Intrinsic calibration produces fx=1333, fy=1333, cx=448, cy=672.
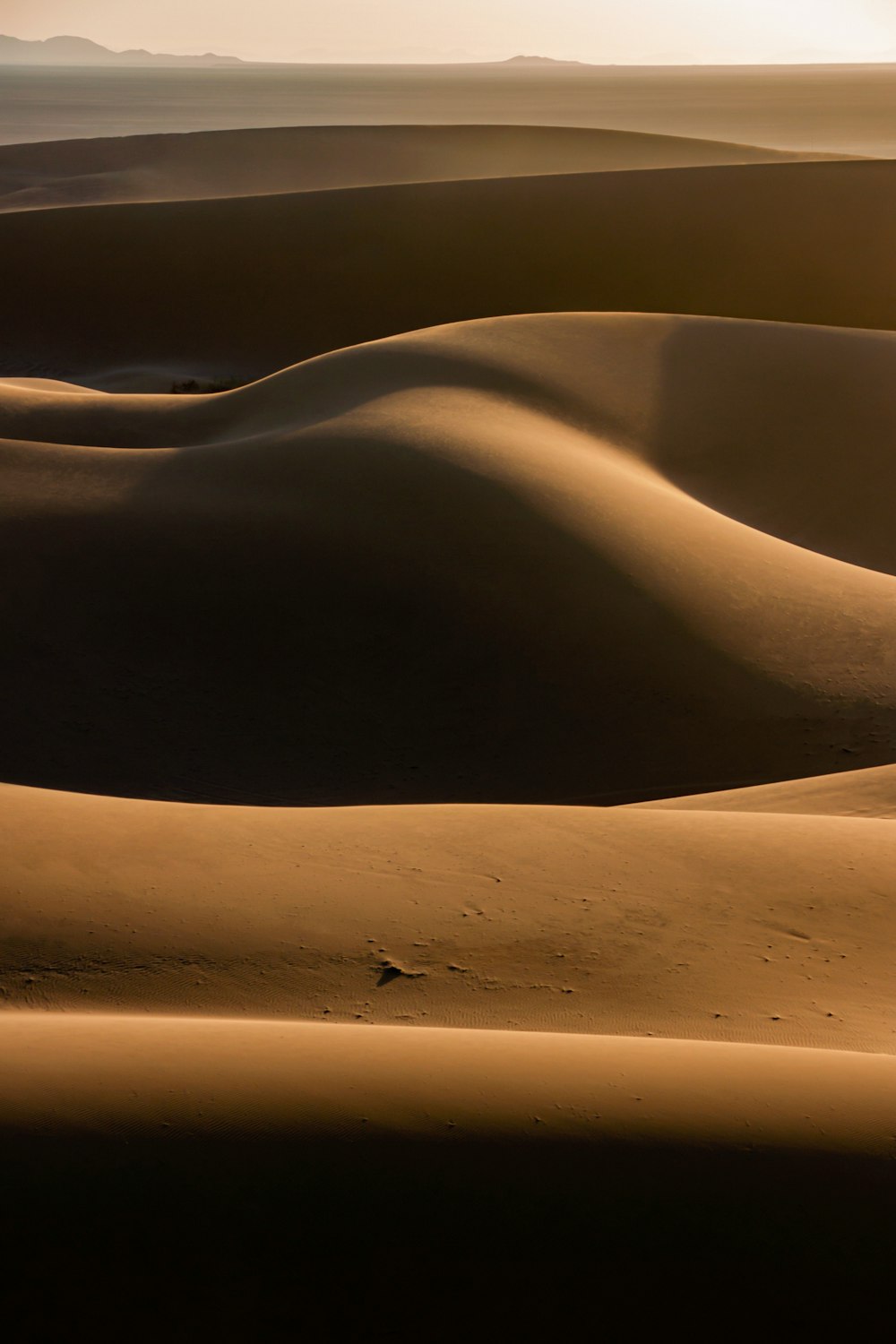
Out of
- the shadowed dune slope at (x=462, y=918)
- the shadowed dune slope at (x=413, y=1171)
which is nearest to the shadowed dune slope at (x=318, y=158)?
the shadowed dune slope at (x=462, y=918)

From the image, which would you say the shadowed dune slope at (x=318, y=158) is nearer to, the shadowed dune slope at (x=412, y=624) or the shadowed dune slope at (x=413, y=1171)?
the shadowed dune slope at (x=412, y=624)

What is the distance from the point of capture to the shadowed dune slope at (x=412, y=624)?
6.46 m

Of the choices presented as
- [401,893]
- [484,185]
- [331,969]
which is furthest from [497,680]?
[484,185]

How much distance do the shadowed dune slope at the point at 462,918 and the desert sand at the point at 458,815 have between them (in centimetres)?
2

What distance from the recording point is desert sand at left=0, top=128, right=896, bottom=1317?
2184mm

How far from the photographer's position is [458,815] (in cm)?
458

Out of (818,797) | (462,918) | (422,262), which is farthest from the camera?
(422,262)

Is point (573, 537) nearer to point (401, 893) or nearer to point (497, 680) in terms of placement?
point (497, 680)

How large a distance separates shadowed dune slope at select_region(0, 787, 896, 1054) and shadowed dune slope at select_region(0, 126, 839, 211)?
30231 mm

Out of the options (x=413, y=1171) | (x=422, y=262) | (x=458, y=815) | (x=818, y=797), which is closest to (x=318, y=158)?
(x=422, y=262)

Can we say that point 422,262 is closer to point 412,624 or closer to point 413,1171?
point 412,624

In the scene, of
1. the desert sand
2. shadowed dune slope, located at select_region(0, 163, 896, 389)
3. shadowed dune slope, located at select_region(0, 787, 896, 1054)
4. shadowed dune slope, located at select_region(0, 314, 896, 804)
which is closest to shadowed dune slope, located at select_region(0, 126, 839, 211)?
shadowed dune slope, located at select_region(0, 163, 896, 389)

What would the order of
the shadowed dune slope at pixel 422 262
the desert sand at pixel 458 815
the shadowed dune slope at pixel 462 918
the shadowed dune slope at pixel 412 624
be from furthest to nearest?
the shadowed dune slope at pixel 422 262 < the shadowed dune slope at pixel 412 624 < the shadowed dune slope at pixel 462 918 < the desert sand at pixel 458 815

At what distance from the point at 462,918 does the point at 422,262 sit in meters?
20.1
